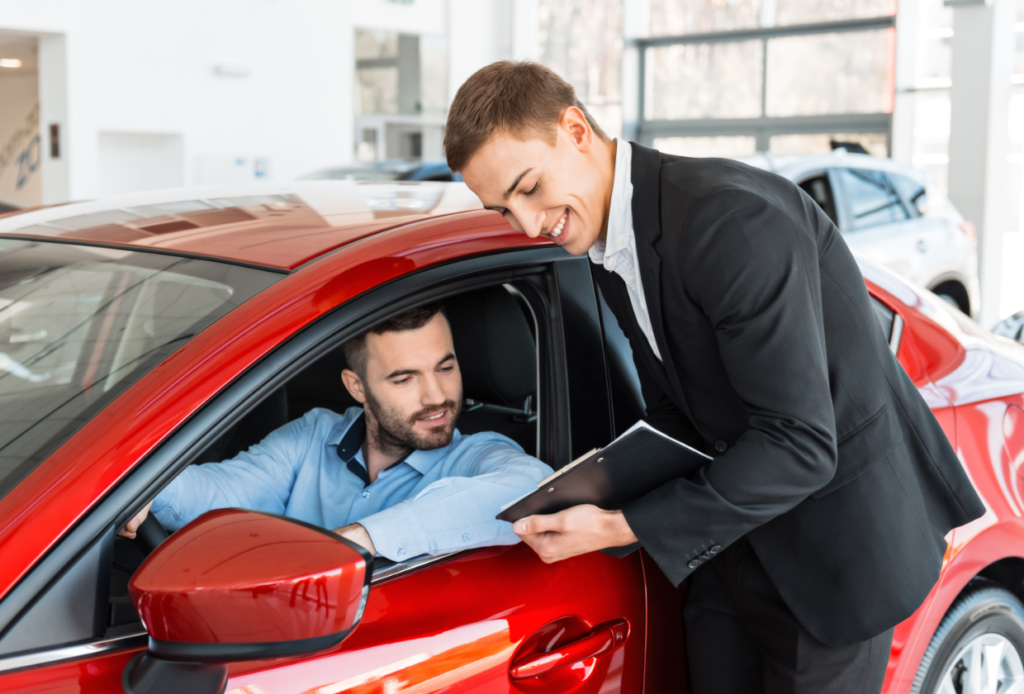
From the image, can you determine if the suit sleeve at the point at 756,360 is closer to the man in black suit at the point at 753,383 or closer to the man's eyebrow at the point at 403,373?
the man in black suit at the point at 753,383

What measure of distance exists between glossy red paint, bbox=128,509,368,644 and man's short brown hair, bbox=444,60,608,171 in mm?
640

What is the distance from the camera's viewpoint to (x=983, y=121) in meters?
12.8

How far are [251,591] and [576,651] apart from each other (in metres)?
0.60

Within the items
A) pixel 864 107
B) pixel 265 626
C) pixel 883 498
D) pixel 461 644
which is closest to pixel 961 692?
pixel 883 498

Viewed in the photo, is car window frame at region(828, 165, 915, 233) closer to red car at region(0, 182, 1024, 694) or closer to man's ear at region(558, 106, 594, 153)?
red car at region(0, 182, 1024, 694)

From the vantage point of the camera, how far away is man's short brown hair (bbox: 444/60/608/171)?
1371 mm

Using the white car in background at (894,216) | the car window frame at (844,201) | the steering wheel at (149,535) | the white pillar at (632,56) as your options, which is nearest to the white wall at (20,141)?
the white pillar at (632,56)

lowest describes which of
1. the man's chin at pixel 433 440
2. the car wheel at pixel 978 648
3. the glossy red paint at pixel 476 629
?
the car wheel at pixel 978 648

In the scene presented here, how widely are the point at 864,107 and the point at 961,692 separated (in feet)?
49.8

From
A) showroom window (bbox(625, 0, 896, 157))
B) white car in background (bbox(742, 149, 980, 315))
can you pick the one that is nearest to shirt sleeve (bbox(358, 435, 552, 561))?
white car in background (bbox(742, 149, 980, 315))

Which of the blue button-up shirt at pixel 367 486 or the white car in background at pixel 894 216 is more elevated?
the white car in background at pixel 894 216

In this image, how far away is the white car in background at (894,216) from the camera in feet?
20.9

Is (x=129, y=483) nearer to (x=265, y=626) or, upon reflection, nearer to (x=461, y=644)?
(x=265, y=626)

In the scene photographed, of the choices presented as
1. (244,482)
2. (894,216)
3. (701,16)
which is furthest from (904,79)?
(244,482)
